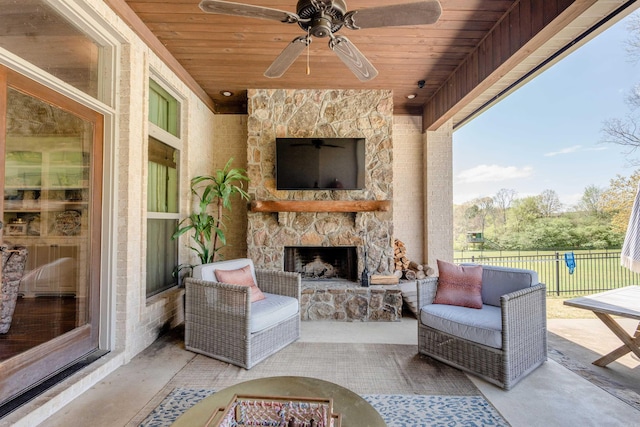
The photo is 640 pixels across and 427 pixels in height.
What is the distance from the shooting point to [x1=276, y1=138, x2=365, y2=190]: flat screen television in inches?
159

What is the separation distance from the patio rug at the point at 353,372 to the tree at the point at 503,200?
16.0 feet

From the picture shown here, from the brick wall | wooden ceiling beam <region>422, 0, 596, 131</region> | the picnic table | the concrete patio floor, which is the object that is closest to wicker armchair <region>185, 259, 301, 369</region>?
the concrete patio floor

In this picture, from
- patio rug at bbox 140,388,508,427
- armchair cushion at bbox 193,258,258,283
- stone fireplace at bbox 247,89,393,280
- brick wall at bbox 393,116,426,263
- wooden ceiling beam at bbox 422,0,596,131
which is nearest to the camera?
patio rug at bbox 140,388,508,427

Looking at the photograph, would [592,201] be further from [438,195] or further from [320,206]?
[320,206]

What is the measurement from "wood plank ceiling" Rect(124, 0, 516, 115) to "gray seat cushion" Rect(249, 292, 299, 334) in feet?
8.62

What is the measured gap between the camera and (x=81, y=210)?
232 centimetres

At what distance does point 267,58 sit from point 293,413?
11.2 ft

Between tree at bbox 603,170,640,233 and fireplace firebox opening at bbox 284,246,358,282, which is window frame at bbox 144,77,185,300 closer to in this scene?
fireplace firebox opening at bbox 284,246,358,282

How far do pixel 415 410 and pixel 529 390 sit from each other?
0.92m

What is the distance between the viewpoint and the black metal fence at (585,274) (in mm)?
5035

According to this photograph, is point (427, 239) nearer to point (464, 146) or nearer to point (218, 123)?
point (464, 146)

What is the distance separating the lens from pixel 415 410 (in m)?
1.84

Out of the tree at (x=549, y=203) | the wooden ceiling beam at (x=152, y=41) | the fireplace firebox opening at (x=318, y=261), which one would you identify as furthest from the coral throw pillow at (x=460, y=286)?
the tree at (x=549, y=203)

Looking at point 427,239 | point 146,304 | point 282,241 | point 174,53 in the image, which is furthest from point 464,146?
point 146,304
